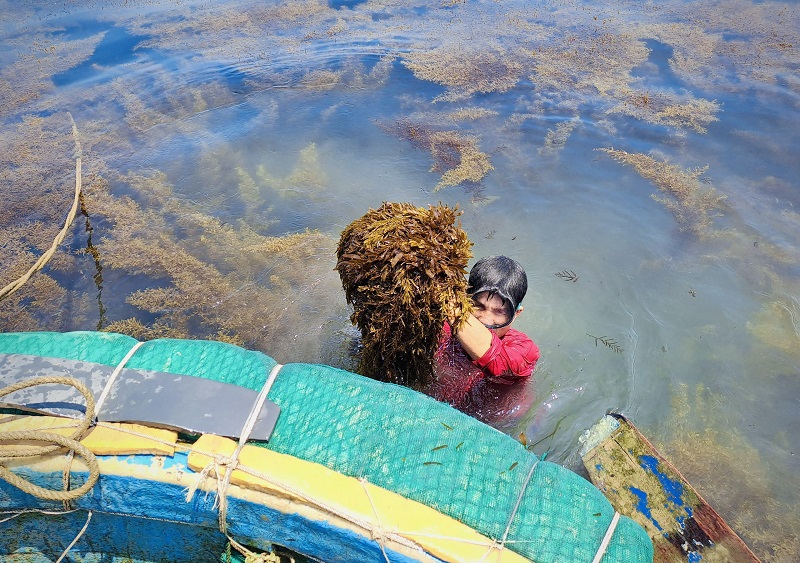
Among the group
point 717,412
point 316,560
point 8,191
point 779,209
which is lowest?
point 717,412

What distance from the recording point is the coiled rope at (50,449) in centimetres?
187

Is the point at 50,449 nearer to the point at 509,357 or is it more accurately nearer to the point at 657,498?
the point at 509,357

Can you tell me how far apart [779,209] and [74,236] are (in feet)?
23.8

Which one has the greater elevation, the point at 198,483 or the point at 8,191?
the point at 198,483

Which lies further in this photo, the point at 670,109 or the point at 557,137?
the point at 670,109

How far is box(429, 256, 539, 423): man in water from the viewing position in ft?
10.4

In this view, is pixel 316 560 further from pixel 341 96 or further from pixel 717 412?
pixel 341 96

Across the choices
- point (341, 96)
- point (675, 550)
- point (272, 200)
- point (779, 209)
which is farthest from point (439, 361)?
point (341, 96)

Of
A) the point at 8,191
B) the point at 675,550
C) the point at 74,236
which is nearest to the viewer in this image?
the point at 675,550

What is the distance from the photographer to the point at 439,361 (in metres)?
3.47

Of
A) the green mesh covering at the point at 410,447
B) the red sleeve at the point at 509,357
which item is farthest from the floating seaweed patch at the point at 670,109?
the green mesh covering at the point at 410,447

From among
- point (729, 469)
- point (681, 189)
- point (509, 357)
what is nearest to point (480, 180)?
point (681, 189)

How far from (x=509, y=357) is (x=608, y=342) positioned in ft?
A: 5.53

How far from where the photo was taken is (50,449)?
195 cm
